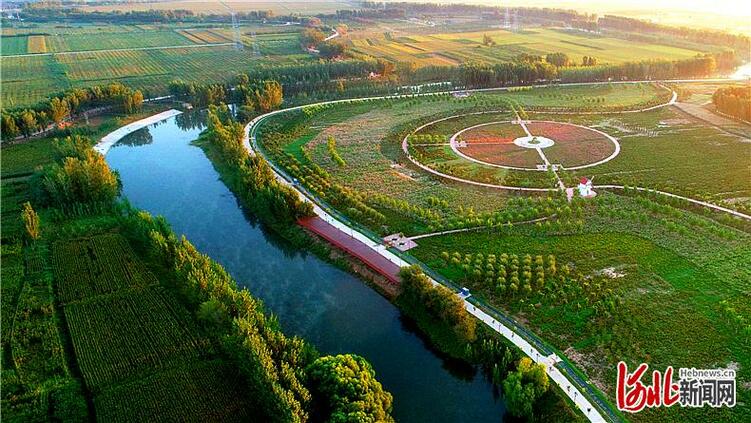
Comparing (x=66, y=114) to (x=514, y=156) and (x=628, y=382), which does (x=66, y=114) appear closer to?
(x=514, y=156)

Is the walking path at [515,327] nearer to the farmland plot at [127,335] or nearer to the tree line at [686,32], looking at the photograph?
the farmland plot at [127,335]

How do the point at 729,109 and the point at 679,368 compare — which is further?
the point at 729,109

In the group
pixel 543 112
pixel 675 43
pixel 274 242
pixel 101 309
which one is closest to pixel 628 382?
pixel 274 242

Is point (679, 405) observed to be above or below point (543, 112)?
below

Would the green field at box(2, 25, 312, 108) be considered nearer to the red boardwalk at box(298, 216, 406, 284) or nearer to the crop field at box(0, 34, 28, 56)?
the crop field at box(0, 34, 28, 56)

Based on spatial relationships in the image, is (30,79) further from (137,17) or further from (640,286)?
(640,286)

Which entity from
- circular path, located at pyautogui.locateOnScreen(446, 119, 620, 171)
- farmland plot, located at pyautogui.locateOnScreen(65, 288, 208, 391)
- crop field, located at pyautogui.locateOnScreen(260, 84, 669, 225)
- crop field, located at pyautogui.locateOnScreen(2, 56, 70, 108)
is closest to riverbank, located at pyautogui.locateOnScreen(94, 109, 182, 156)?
crop field, located at pyautogui.locateOnScreen(2, 56, 70, 108)
